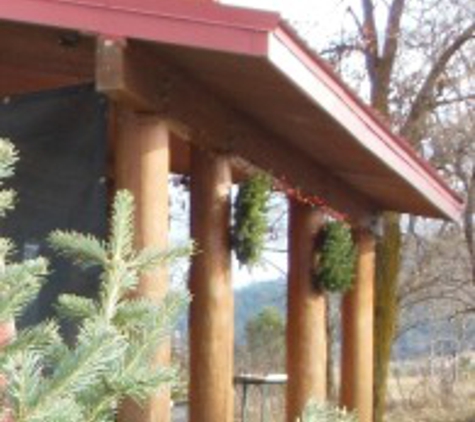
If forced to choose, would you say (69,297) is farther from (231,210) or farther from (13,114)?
(231,210)

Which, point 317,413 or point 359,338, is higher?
point 359,338

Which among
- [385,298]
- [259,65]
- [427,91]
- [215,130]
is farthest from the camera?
[427,91]

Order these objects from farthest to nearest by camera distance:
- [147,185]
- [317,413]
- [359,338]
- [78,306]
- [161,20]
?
[359,338] < [147,185] < [161,20] < [78,306] < [317,413]

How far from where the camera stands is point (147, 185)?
15.2 feet

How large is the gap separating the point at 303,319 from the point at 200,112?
6.48 feet

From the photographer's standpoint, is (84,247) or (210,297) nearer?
(84,247)

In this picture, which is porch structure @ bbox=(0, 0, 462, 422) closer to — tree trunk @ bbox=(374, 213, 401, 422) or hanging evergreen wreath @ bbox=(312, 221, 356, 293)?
hanging evergreen wreath @ bbox=(312, 221, 356, 293)

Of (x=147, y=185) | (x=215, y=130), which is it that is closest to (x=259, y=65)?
(x=147, y=185)

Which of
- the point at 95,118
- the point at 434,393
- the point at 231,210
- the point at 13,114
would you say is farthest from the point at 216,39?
the point at 434,393

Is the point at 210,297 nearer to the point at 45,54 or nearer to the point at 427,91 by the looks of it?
the point at 45,54

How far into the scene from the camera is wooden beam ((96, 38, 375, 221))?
4410mm

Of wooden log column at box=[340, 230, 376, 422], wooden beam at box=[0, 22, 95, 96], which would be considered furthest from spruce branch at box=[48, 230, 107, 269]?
wooden log column at box=[340, 230, 376, 422]

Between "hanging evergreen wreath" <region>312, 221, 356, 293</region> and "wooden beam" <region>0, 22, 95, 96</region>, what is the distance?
6.09 feet

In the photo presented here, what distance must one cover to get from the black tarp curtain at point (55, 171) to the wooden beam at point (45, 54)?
0.18m
